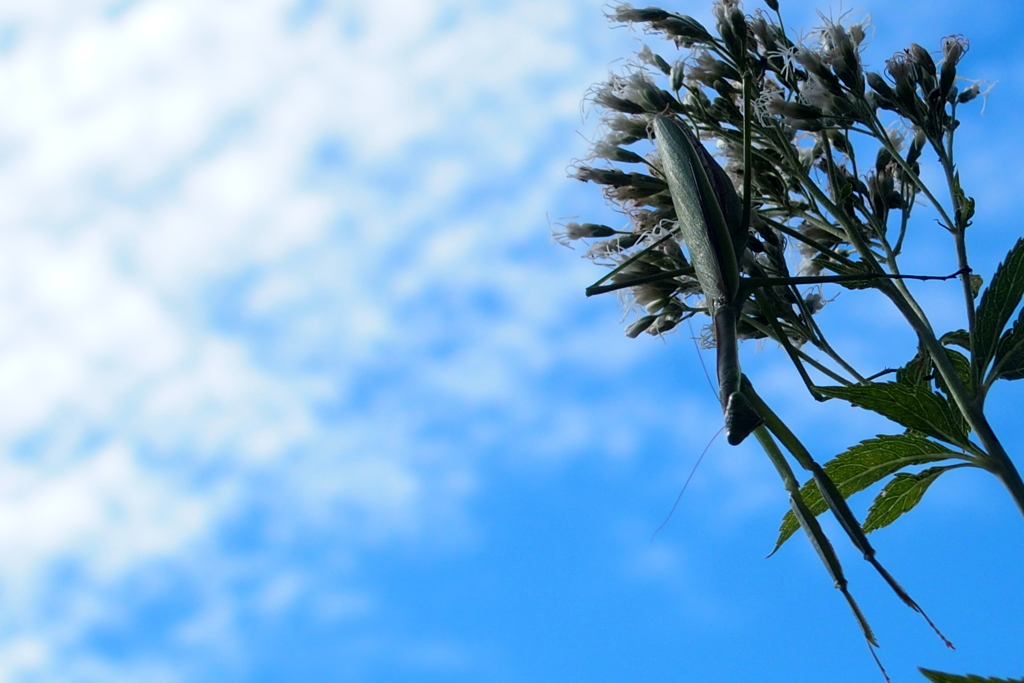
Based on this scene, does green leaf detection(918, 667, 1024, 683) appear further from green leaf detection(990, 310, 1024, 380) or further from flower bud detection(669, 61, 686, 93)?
flower bud detection(669, 61, 686, 93)

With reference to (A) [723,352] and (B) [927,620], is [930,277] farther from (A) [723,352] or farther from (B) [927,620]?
(B) [927,620]

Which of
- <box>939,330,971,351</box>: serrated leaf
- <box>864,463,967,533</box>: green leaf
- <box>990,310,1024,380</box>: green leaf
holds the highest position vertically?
<box>939,330,971,351</box>: serrated leaf

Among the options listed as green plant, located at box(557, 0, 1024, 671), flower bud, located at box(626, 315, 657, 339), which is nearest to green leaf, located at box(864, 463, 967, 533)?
green plant, located at box(557, 0, 1024, 671)

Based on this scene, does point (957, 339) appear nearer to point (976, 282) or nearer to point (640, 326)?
point (976, 282)

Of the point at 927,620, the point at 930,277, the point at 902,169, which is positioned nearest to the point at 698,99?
the point at 902,169

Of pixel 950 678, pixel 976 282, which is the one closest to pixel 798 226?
pixel 976 282

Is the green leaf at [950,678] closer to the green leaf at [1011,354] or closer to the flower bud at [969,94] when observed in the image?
the green leaf at [1011,354]

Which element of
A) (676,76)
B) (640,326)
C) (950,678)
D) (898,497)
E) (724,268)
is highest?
(676,76)
